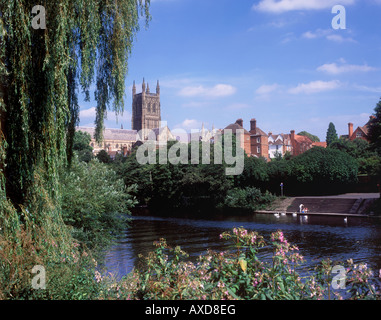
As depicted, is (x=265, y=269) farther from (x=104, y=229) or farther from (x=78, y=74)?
(x=104, y=229)

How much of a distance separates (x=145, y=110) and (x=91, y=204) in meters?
130

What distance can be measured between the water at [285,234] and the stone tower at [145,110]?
347 feet

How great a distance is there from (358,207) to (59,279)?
37457 mm

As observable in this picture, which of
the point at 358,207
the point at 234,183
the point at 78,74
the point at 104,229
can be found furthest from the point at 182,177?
the point at 78,74

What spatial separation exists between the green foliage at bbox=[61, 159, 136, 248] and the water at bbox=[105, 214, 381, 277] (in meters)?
1.63

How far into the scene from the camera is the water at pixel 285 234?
1864 cm

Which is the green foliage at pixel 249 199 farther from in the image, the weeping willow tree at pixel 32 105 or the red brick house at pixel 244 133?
the weeping willow tree at pixel 32 105

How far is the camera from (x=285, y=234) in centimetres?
2636

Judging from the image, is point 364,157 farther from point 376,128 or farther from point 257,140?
point 257,140

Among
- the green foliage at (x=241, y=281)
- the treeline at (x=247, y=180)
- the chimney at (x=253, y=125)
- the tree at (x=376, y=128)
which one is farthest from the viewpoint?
the chimney at (x=253, y=125)

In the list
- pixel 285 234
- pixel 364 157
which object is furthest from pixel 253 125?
pixel 285 234

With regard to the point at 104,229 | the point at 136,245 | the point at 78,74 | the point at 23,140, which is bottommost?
the point at 136,245

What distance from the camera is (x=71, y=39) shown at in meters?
6.73

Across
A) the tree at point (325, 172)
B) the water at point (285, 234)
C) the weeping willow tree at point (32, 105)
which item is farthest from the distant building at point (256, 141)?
the weeping willow tree at point (32, 105)
